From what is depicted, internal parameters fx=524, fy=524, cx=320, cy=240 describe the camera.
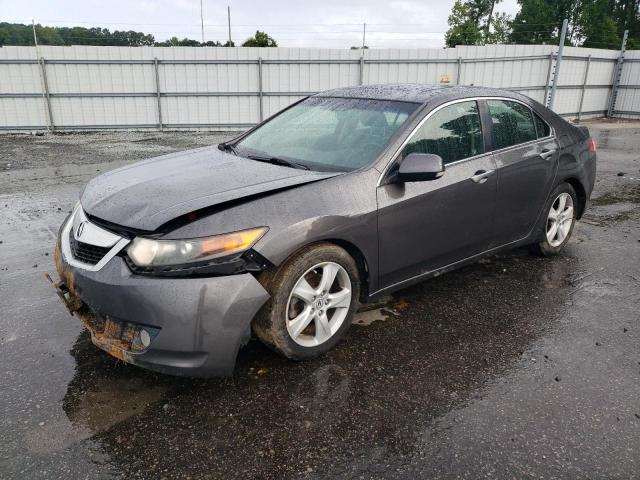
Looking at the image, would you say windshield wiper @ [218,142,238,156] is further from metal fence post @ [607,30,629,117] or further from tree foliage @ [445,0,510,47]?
tree foliage @ [445,0,510,47]

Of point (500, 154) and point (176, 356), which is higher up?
point (500, 154)

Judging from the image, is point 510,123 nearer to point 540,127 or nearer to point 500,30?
point 540,127

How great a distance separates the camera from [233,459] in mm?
2350

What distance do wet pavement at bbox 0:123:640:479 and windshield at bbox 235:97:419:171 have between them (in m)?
1.17

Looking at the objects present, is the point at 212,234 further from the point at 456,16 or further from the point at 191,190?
the point at 456,16

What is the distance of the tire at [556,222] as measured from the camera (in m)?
4.61

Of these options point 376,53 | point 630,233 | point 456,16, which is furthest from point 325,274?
point 456,16

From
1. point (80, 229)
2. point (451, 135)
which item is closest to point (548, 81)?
point (451, 135)

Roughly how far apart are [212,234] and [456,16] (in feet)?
168

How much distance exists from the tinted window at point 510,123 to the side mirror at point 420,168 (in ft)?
3.53

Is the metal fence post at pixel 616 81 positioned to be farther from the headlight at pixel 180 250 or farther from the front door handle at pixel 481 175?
the headlight at pixel 180 250

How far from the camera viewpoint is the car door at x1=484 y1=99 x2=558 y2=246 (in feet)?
13.3

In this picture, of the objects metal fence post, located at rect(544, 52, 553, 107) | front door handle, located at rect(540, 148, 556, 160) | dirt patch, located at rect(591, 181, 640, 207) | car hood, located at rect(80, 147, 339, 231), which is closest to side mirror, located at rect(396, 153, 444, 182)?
car hood, located at rect(80, 147, 339, 231)

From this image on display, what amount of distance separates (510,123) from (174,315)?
311 cm
